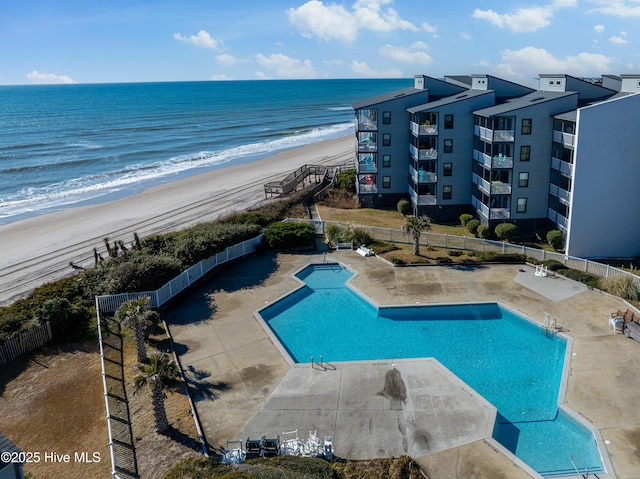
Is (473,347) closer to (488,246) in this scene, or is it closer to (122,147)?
(488,246)

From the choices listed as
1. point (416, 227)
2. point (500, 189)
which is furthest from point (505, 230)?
point (416, 227)

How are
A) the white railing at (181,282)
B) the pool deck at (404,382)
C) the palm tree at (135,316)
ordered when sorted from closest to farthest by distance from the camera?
1. the pool deck at (404,382)
2. the palm tree at (135,316)
3. the white railing at (181,282)

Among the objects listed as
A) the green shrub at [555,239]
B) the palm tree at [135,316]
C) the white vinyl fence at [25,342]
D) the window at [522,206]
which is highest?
the palm tree at [135,316]

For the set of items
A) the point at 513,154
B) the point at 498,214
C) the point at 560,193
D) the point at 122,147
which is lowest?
the point at 498,214

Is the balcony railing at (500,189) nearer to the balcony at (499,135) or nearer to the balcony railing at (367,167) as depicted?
the balcony at (499,135)

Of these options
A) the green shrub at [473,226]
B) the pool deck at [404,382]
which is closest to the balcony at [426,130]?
the green shrub at [473,226]

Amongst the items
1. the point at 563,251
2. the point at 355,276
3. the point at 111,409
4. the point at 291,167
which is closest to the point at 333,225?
the point at 355,276
